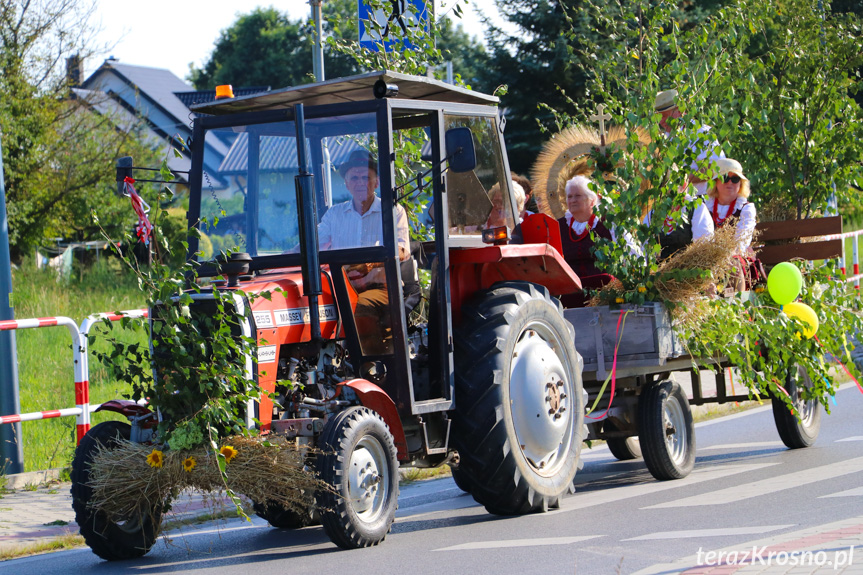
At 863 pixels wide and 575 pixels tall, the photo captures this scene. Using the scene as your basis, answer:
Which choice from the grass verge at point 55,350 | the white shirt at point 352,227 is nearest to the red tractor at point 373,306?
the white shirt at point 352,227

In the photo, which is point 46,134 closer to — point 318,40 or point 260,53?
point 318,40

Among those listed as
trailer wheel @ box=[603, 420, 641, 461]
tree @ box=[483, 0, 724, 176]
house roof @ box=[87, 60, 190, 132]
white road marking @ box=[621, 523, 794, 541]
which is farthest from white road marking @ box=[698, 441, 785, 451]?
house roof @ box=[87, 60, 190, 132]

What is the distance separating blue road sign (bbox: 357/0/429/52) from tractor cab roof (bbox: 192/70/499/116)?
3.10 meters

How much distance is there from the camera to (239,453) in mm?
5684

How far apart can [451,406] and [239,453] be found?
1.41m

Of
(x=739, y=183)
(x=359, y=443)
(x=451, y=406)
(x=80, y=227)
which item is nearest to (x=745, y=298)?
(x=739, y=183)

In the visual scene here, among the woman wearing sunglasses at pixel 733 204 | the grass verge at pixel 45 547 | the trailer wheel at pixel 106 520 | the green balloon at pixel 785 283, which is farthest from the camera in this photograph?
the woman wearing sunglasses at pixel 733 204

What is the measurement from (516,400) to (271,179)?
1.99 metres

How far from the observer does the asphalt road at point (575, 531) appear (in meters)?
5.64

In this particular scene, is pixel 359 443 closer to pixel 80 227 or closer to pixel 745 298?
pixel 745 298

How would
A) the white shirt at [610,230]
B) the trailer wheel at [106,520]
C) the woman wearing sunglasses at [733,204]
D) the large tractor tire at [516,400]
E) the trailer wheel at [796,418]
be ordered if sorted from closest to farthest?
the trailer wheel at [106,520]
the large tractor tire at [516,400]
the white shirt at [610,230]
the woman wearing sunglasses at [733,204]
the trailer wheel at [796,418]

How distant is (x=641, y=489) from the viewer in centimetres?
797

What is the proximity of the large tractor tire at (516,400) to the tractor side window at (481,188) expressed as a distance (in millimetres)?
463

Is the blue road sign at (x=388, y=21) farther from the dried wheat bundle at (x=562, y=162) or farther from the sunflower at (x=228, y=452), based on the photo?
the sunflower at (x=228, y=452)
